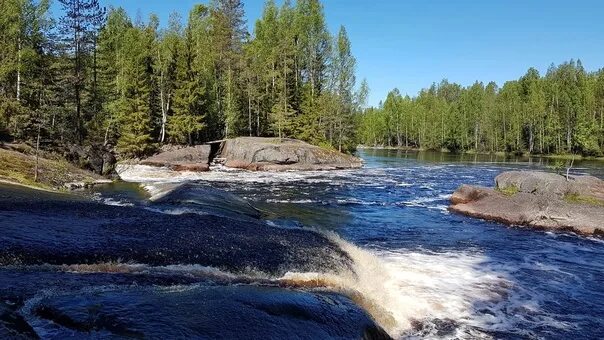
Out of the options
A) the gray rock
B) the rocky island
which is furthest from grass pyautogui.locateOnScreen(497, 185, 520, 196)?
the rocky island

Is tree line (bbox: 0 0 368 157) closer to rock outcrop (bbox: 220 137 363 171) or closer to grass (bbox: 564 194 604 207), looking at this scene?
rock outcrop (bbox: 220 137 363 171)

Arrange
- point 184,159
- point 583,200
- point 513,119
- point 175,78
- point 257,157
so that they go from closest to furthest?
point 583,200, point 184,159, point 257,157, point 175,78, point 513,119

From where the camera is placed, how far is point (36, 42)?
50.1 m

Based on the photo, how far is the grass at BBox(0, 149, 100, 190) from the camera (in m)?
24.3

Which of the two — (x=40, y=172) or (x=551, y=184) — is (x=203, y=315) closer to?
(x=40, y=172)

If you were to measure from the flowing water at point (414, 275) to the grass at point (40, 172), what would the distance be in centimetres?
311

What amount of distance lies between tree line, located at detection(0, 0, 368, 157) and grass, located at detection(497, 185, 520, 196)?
33.9 metres

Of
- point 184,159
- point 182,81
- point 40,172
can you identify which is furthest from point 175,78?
point 40,172

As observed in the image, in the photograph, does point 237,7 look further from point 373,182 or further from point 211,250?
point 211,250

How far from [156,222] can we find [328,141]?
181ft

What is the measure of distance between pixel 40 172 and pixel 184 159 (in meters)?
24.3

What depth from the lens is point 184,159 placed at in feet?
170

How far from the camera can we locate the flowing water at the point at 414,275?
373 inches

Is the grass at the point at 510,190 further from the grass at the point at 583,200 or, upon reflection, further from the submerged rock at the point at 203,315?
the submerged rock at the point at 203,315
